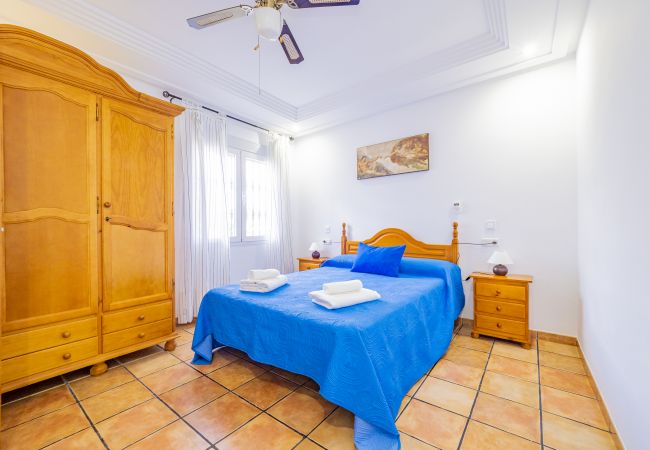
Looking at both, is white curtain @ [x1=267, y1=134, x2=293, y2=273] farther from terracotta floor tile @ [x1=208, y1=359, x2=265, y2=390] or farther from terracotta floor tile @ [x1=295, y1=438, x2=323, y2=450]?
terracotta floor tile @ [x1=295, y1=438, x2=323, y2=450]

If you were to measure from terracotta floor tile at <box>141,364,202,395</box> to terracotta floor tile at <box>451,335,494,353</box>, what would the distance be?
7.94 ft

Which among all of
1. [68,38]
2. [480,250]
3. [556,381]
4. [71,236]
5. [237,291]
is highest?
[68,38]

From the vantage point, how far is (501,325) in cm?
278

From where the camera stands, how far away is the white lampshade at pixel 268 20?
1.82 m

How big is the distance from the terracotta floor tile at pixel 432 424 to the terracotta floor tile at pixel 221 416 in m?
0.93

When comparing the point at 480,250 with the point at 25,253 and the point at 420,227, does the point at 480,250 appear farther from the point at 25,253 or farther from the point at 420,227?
the point at 25,253

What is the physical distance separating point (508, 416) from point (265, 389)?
1.58 m

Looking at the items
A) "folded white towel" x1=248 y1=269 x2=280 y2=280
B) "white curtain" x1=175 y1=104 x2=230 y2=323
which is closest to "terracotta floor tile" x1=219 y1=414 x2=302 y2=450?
"folded white towel" x1=248 y1=269 x2=280 y2=280

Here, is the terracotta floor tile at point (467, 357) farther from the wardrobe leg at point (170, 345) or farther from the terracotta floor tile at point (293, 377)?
the wardrobe leg at point (170, 345)

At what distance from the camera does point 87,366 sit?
2.25 m

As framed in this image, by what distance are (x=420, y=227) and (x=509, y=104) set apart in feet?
5.41

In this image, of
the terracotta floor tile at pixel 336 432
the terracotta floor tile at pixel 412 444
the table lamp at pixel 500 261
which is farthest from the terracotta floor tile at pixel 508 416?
the table lamp at pixel 500 261

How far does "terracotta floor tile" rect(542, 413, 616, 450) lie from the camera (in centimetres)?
149

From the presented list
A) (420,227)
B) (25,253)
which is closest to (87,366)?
(25,253)
